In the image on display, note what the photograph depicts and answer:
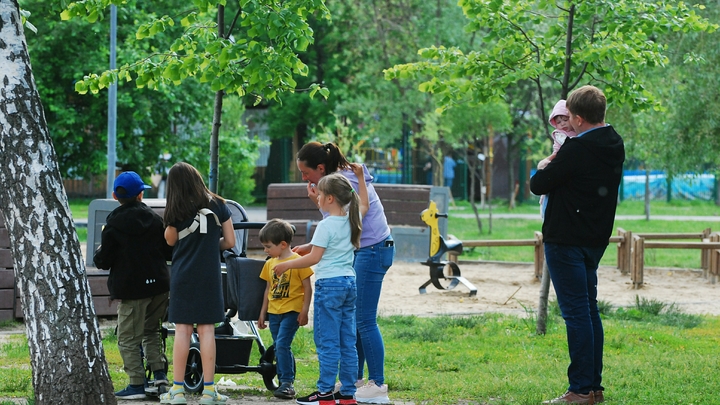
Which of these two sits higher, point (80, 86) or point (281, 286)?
point (80, 86)

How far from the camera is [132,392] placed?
614 cm

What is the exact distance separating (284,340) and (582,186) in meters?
2.02

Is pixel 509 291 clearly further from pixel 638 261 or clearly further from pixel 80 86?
pixel 80 86

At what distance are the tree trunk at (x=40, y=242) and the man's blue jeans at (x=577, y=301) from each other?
102 inches

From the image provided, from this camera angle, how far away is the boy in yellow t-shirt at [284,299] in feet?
19.7

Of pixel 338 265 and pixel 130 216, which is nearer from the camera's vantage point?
pixel 338 265

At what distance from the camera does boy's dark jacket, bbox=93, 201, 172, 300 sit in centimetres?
601

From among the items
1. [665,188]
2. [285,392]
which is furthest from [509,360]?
[665,188]

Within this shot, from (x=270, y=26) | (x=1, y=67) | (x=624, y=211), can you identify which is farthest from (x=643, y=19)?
(x=624, y=211)

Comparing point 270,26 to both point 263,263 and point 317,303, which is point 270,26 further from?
point 317,303

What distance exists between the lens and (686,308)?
11320 mm

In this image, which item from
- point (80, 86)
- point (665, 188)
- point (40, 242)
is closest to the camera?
point (40, 242)

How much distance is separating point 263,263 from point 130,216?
85 cm

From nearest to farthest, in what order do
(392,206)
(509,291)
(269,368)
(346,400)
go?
(346,400) < (269,368) < (509,291) < (392,206)
